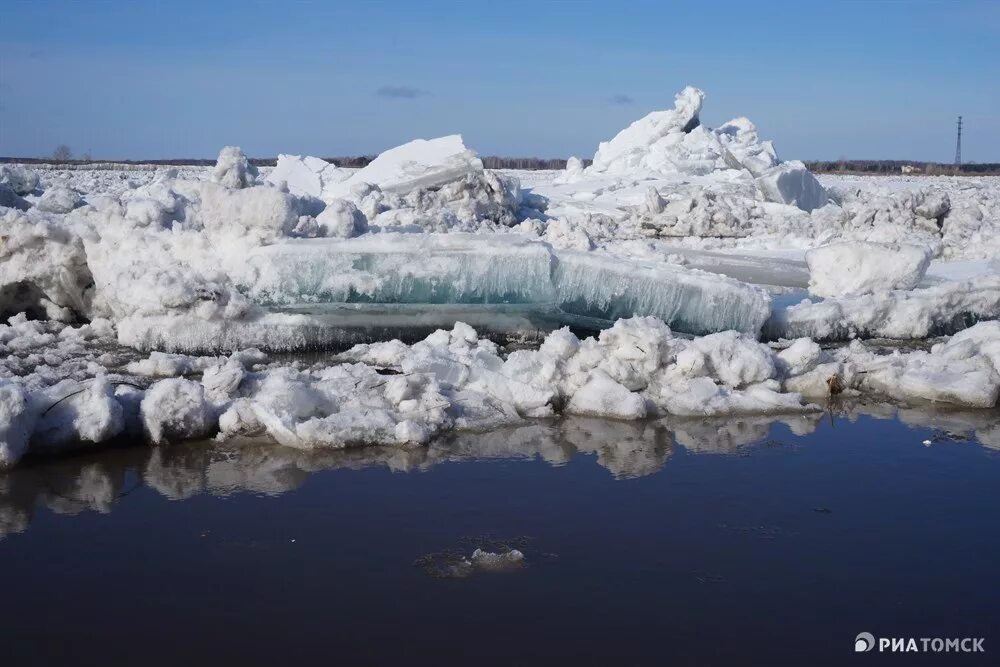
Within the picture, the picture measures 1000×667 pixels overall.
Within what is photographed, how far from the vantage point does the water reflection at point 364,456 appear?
4.45 m

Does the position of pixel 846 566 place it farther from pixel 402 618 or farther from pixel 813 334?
pixel 813 334

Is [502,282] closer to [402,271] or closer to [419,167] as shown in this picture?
[402,271]

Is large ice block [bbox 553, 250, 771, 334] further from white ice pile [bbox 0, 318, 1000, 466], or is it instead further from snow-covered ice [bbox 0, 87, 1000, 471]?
white ice pile [bbox 0, 318, 1000, 466]

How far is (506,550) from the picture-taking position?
3.79 m

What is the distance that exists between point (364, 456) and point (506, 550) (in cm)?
142

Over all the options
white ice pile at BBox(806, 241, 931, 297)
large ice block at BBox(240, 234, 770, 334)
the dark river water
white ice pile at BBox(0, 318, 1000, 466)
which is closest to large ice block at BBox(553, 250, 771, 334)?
large ice block at BBox(240, 234, 770, 334)

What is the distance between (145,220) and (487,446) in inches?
160

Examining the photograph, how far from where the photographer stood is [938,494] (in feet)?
15.1

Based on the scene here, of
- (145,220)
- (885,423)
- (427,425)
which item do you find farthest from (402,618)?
(145,220)

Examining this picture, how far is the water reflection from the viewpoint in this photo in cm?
445

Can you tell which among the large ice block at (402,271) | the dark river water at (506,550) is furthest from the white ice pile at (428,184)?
the dark river water at (506,550)

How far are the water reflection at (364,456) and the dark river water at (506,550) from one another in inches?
0.7

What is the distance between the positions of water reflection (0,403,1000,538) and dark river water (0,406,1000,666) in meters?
0.02

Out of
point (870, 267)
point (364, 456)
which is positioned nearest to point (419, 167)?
point (870, 267)
